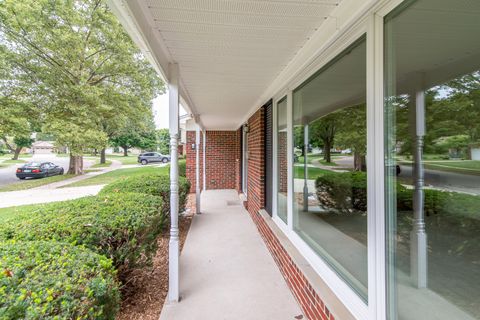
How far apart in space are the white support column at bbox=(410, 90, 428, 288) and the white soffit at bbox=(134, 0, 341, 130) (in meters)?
0.87

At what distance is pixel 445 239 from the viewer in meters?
1.42

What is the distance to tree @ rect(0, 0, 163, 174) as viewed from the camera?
1194cm

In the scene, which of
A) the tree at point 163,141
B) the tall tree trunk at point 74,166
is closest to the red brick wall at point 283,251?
the tall tree trunk at point 74,166

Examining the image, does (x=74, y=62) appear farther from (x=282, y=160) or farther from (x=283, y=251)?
(x=283, y=251)

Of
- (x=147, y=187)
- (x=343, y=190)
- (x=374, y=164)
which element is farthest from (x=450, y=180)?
(x=147, y=187)

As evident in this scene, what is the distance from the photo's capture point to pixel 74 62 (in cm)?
1388

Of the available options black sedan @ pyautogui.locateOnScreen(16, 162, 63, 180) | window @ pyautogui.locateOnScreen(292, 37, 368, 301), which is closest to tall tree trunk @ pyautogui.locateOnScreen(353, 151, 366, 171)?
window @ pyautogui.locateOnScreen(292, 37, 368, 301)

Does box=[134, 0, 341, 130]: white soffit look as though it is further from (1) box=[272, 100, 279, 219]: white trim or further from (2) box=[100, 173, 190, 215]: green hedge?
(2) box=[100, 173, 190, 215]: green hedge

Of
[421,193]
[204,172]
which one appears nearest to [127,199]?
[421,193]

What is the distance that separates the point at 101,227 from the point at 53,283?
112cm

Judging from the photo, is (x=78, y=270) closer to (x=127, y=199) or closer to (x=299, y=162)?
(x=127, y=199)

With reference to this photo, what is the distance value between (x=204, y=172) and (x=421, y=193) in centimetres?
936

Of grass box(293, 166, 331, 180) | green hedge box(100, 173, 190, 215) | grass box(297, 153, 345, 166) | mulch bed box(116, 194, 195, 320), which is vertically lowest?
mulch bed box(116, 194, 195, 320)

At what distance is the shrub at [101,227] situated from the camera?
2311mm
